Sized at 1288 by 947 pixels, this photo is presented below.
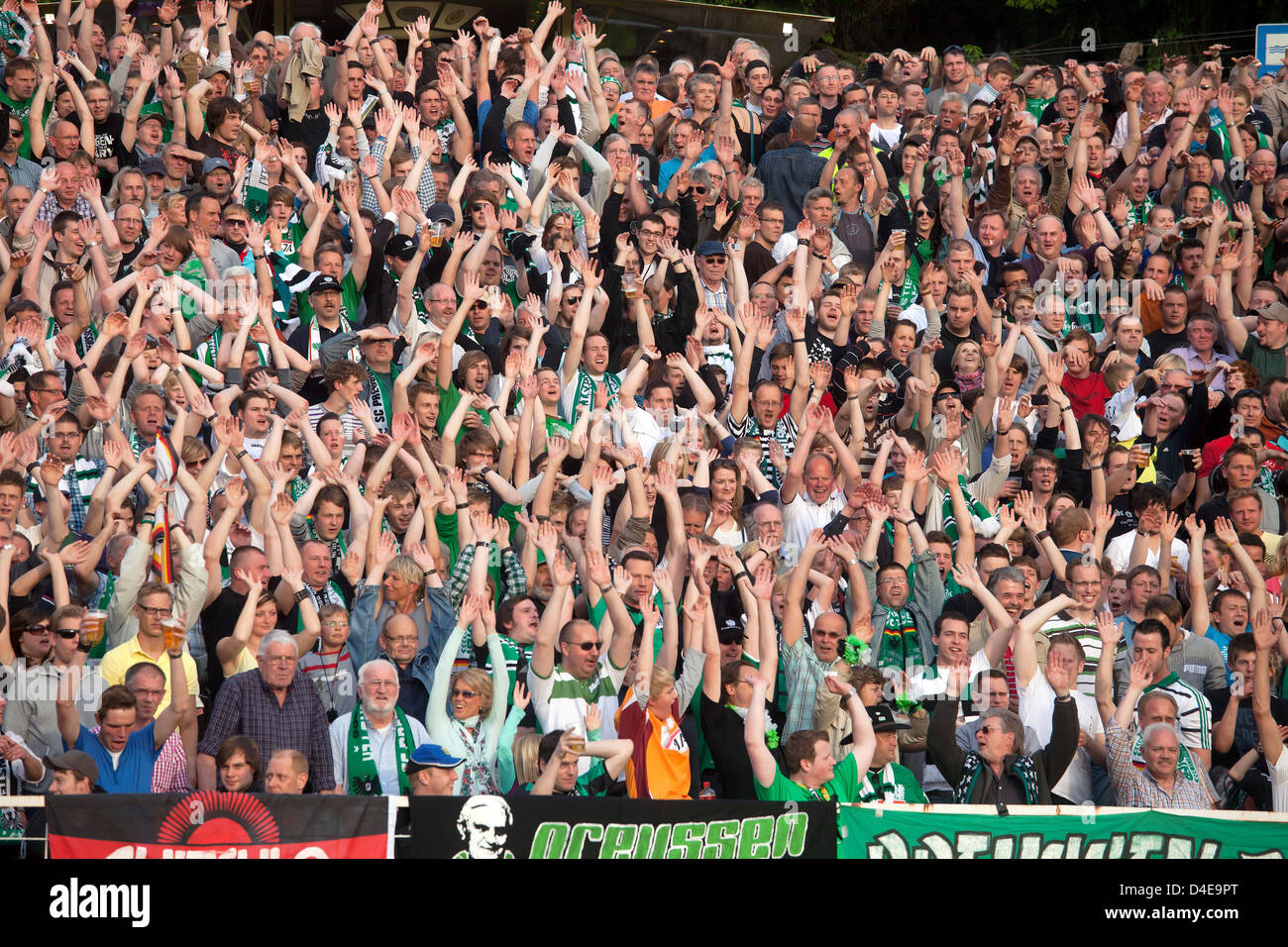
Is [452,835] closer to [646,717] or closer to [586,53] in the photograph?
[646,717]

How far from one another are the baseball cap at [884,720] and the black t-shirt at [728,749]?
0.48m

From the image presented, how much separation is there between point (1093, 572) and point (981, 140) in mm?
5398

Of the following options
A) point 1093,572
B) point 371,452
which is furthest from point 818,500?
point 371,452

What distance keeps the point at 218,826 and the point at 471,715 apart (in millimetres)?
1515

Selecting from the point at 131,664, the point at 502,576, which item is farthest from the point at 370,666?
the point at 502,576

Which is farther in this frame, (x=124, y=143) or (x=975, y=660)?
(x=124, y=143)

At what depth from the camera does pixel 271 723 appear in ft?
26.8

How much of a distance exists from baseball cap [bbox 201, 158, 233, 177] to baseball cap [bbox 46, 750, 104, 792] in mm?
5376

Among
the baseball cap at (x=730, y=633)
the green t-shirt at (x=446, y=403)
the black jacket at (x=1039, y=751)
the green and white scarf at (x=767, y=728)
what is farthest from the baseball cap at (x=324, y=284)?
the black jacket at (x=1039, y=751)

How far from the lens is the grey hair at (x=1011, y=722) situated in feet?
27.7

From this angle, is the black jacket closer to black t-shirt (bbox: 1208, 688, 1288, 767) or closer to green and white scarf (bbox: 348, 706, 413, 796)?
black t-shirt (bbox: 1208, 688, 1288, 767)

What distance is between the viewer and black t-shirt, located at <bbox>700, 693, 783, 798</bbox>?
8336 millimetres

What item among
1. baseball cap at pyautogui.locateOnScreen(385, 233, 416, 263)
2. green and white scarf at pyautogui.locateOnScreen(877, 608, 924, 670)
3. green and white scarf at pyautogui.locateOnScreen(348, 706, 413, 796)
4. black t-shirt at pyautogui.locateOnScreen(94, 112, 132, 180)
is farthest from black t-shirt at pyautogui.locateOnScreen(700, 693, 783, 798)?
black t-shirt at pyautogui.locateOnScreen(94, 112, 132, 180)

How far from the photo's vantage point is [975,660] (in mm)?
9352
